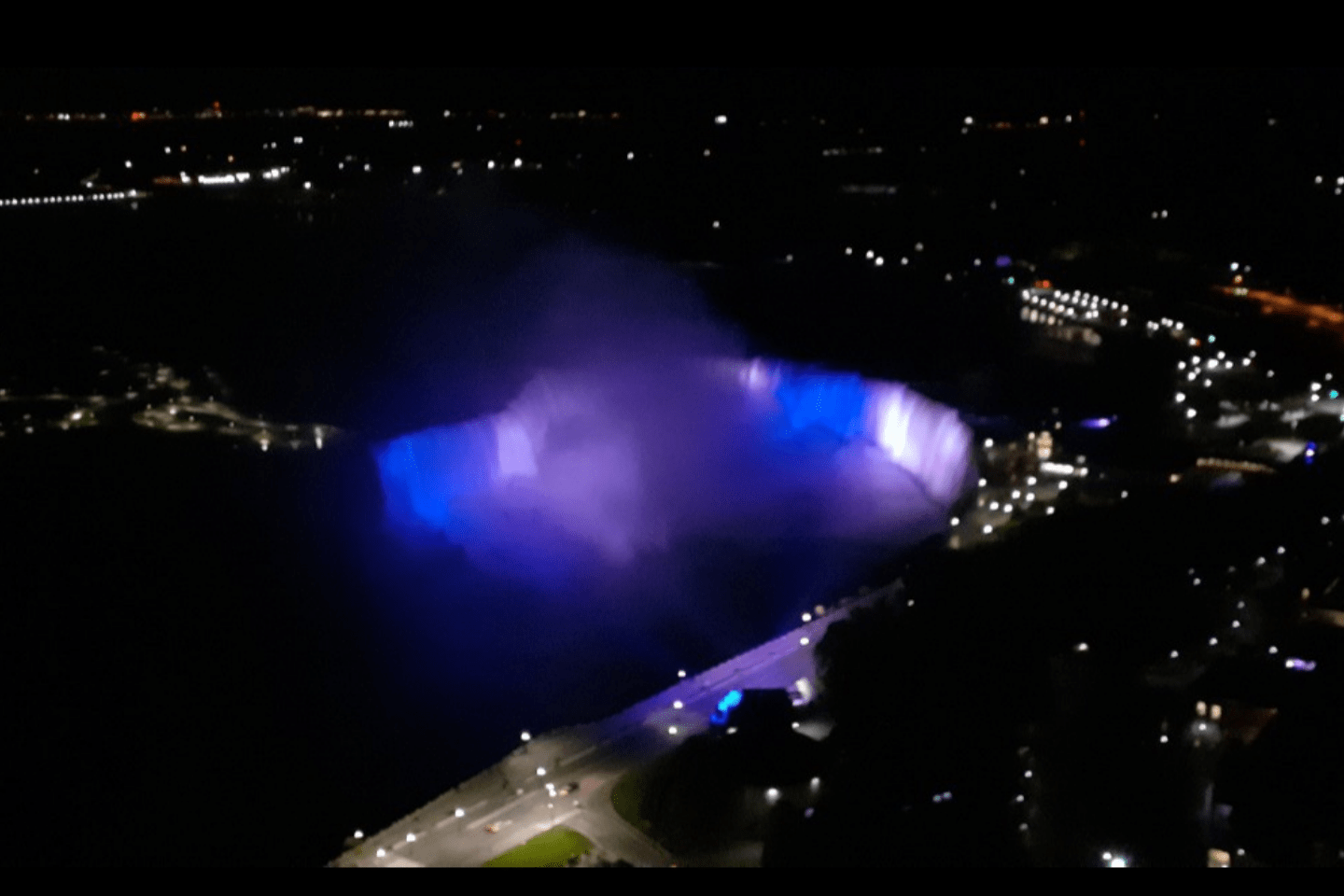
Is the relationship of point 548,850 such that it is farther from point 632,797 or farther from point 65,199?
point 65,199

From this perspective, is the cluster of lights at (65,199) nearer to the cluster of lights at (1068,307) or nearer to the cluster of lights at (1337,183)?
the cluster of lights at (1068,307)

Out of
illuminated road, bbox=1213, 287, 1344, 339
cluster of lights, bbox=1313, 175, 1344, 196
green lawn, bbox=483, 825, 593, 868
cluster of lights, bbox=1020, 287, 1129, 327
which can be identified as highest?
cluster of lights, bbox=1313, 175, 1344, 196

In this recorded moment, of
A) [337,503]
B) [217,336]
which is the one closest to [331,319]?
[217,336]

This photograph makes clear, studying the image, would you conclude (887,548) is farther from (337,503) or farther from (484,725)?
(337,503)

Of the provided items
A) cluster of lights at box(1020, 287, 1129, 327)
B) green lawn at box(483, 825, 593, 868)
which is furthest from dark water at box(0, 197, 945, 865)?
cluster of lights at box(1020, 287, 1129, 327)

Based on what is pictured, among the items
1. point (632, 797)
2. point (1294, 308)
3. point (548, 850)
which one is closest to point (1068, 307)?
point (1294, 308)

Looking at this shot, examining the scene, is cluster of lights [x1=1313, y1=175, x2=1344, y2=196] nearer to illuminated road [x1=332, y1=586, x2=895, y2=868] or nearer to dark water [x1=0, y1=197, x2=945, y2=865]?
dark water [x1=0, y1=197, x2=945, y2=865]

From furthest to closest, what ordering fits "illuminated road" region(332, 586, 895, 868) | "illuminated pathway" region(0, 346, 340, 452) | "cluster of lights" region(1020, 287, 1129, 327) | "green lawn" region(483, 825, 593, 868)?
"cluster of lights" region(1020, 287, 1129, 327) → "illuminated pathway" region(0, 346, 340, 452) → "illuminated road" region(332, 586, 895, 868) → "green lawn" region(483, 825, 593, 868)
